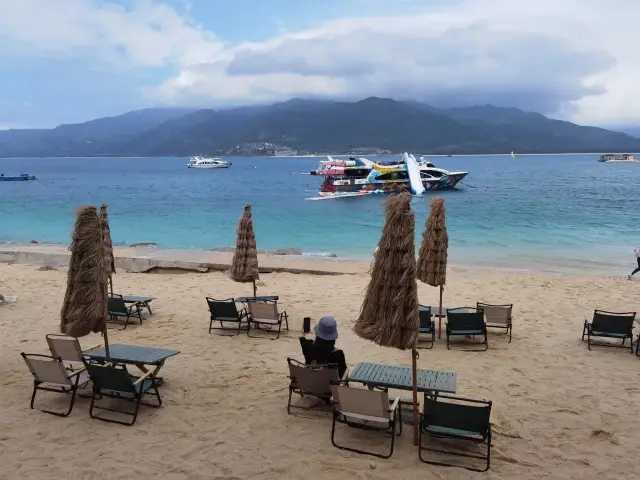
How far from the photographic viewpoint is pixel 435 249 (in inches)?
319

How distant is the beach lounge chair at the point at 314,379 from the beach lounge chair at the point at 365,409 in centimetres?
36

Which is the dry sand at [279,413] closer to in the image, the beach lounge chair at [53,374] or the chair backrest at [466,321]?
the beach lounge chair at [53,374]

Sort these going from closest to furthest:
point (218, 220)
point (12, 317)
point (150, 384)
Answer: point (150, 384) < point (12, 317) < point (218, 220)

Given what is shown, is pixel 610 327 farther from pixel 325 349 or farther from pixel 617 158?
pixel 617 158

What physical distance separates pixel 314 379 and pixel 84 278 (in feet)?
8.83

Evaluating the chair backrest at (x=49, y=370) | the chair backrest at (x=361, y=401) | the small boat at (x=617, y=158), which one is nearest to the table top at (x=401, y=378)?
the chair backrest at (x=361, y=401)

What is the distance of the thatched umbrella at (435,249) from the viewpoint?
8.02 metres

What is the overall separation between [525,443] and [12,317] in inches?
372

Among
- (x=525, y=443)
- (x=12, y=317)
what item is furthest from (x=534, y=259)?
(x=12, y=317)

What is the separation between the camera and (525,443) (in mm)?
5160

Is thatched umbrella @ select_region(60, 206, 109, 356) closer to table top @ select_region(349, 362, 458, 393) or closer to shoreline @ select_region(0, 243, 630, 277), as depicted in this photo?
table top @ select_region(349, 362, 458, 393)

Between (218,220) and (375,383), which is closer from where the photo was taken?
(375,383)

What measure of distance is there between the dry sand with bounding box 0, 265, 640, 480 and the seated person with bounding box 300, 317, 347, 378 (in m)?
0.60

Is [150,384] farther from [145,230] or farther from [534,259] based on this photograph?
[145,230]
